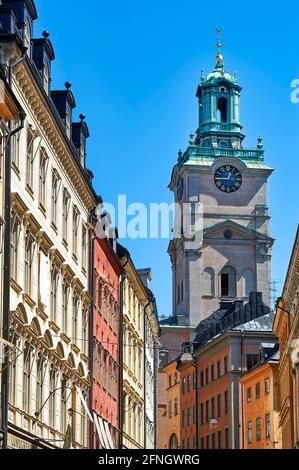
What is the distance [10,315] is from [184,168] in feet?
347

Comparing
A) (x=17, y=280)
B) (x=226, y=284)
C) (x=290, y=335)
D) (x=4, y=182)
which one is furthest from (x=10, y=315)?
(x=226, y=284)

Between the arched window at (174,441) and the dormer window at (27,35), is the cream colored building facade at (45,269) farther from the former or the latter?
the arched window at (174,441)

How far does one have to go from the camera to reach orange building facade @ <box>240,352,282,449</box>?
87500 millimetres

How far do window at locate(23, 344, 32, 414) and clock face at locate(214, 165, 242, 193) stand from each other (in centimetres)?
10272

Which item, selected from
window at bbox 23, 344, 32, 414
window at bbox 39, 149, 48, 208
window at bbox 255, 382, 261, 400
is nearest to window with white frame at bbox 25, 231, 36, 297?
window at bbox 23, 344, 32, 414

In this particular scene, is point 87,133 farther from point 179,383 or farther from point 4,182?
point 179,383

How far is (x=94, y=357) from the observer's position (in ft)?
174

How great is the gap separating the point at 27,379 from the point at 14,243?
4615 mm

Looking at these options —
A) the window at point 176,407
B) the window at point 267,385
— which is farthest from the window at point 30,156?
the window at point 176,407

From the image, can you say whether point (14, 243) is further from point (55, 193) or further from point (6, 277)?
point (55, 193)

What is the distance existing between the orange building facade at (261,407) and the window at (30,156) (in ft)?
172

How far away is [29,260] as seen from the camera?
1458 inches

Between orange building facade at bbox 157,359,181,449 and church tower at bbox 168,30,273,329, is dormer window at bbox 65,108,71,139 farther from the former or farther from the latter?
church tower at bbox 168,30,273,329

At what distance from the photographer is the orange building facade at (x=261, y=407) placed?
287 ft
